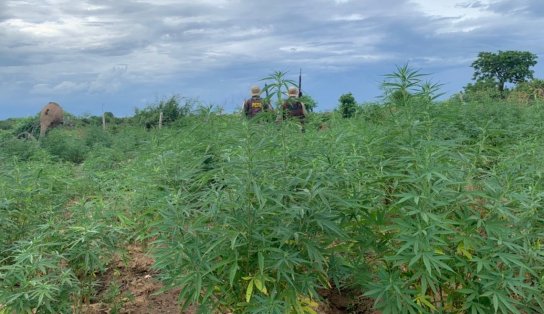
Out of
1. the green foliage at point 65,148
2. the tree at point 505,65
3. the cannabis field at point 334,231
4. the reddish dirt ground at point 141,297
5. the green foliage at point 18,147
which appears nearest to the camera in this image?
the cannabis field at point 334,231

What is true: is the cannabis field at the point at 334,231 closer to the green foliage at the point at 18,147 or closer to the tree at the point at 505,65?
the green foliage at the point at 18,147

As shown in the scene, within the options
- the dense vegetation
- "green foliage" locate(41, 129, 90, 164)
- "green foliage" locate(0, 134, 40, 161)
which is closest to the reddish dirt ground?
the dense vegetation

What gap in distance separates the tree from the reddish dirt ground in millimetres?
28515

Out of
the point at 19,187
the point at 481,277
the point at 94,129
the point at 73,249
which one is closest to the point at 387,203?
the point at 481,277

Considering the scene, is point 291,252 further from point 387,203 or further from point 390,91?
point 390,91

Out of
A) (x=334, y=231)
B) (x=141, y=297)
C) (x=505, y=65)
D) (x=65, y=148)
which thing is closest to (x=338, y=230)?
(x=334, y=231)

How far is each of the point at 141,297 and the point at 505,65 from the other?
1211 inches

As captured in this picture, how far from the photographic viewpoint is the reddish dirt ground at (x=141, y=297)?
12.1ft

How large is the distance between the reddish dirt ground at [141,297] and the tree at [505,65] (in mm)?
28515

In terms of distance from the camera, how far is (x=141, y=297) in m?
4.02

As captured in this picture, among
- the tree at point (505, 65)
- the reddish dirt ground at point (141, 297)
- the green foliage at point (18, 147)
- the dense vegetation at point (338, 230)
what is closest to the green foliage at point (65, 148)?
the green foliage at point (18, 147)

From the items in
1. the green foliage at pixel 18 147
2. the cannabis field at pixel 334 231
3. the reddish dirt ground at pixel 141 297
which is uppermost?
the cannabis field at pixel 334 231

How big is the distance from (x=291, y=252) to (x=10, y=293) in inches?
61.8

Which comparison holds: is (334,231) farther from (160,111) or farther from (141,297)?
(160,111)
